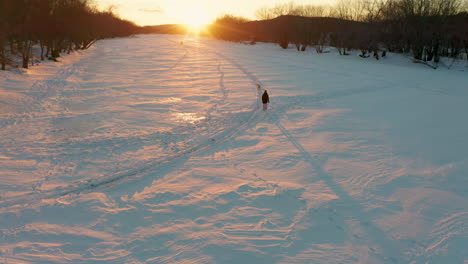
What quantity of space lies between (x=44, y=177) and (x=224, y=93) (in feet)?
28.3

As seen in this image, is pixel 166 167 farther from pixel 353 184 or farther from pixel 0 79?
pixel 0 79

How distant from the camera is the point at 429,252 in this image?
3900 millimetres

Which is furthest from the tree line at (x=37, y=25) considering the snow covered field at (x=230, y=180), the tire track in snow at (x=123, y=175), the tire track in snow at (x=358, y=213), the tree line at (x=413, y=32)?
the tree line at (x=413, y=32)

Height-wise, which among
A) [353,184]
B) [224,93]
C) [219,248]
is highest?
[224,93]

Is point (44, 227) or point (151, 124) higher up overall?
point (151, 124)

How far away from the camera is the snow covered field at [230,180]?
3951 millimetres

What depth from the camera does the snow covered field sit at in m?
3.95

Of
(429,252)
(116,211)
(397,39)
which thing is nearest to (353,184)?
(429,252)

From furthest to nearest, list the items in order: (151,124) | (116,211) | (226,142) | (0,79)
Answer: (0,79) < (151,124) < (226,142) < (116,211)

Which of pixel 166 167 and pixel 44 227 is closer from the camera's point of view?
pixel 44 227

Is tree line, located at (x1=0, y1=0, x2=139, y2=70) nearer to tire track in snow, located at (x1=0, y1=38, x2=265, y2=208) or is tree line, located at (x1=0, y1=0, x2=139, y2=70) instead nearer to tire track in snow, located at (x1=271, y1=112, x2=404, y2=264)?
tire track in snow, located at (x1=0, y1=38, x2=265, y2=208)

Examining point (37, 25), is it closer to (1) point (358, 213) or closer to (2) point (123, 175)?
(2) point (123, 175)

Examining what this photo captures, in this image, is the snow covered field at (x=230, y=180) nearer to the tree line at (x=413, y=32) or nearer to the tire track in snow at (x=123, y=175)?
the tire track in snow at (x=123, y=175)

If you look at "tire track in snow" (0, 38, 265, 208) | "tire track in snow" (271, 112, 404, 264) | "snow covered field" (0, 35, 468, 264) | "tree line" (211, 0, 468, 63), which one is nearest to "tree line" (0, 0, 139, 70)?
"snow covered field" (0, 35, 468, 264)
